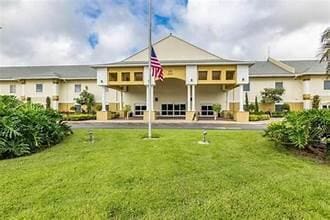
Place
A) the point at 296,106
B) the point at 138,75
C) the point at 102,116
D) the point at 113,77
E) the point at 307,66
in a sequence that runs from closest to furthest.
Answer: the point at 102,116, the point at 138,75, the point at 113,77, the point at 296,106, the point at 307,66

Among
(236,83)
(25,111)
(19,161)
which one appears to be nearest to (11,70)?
(236,83)

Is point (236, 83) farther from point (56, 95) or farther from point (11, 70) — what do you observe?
point (11, 70)

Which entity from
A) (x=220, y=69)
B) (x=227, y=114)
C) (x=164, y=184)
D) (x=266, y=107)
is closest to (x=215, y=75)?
(x=220, y=69)

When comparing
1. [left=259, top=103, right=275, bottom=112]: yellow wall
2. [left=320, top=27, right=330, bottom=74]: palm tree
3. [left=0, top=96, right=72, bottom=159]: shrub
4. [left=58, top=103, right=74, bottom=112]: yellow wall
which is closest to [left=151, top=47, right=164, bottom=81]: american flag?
[left=0, top=96, right=72, bottom=159]: shrub

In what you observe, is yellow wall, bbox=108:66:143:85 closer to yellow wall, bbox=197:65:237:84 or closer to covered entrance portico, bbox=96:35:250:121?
covered entrance portico, bbox=96:35:250:121

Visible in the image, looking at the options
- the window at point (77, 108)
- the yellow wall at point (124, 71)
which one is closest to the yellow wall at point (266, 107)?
the yellow wall at point (124, 71)

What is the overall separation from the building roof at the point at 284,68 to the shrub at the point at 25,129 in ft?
107

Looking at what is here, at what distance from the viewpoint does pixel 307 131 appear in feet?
35.5

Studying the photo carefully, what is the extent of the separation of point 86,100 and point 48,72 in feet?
30.9

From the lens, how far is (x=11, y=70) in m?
49.5

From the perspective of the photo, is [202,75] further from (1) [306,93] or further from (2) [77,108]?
(2) [77,108]

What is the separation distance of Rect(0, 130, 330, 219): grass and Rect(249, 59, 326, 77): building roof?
105ft

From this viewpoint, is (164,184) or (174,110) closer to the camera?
(164,184)

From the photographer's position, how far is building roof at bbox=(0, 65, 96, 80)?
4378 centimetres
